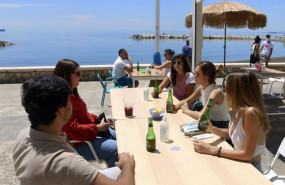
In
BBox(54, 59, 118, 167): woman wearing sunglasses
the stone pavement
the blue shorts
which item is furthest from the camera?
the blue shorts

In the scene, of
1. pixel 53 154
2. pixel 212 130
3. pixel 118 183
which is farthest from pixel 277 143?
pixel 53 154

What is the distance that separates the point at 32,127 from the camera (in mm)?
1282

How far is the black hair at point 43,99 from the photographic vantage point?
1.22m

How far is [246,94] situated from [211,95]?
75 cm

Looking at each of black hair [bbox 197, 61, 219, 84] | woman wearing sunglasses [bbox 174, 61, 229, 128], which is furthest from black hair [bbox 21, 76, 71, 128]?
black hair [bbox 197, 61, 219, 84]

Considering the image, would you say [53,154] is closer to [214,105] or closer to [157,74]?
[214,105]

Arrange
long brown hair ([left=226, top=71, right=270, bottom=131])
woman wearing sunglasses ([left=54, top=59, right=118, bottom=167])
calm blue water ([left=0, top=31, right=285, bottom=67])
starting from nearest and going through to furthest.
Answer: long brown hair ([left=226, top=71, right=270, bottom=131])
woman wearing sunglasses ([left=54, top=59, right=118, bottom=167])
calm blue water ([left=0, top=31, right=285, bottom=67])

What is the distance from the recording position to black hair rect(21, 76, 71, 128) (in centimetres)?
122

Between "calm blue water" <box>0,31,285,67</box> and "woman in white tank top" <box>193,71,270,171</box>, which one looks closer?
"woman in white tank top" <box>193,71,270,171</box>

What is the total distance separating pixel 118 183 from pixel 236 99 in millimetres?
1070

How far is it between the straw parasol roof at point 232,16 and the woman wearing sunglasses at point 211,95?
404 centimetres

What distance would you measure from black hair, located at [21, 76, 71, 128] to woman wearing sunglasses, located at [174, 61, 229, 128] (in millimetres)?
1614

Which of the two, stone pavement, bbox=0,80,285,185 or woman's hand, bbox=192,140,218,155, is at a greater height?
woman's hand, bbox=192,140,218,155

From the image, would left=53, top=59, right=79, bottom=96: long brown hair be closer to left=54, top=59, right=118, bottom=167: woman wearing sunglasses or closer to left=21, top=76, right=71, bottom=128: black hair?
left=54, top=59, right=118, bottom=167: woman wearing sunglasses
